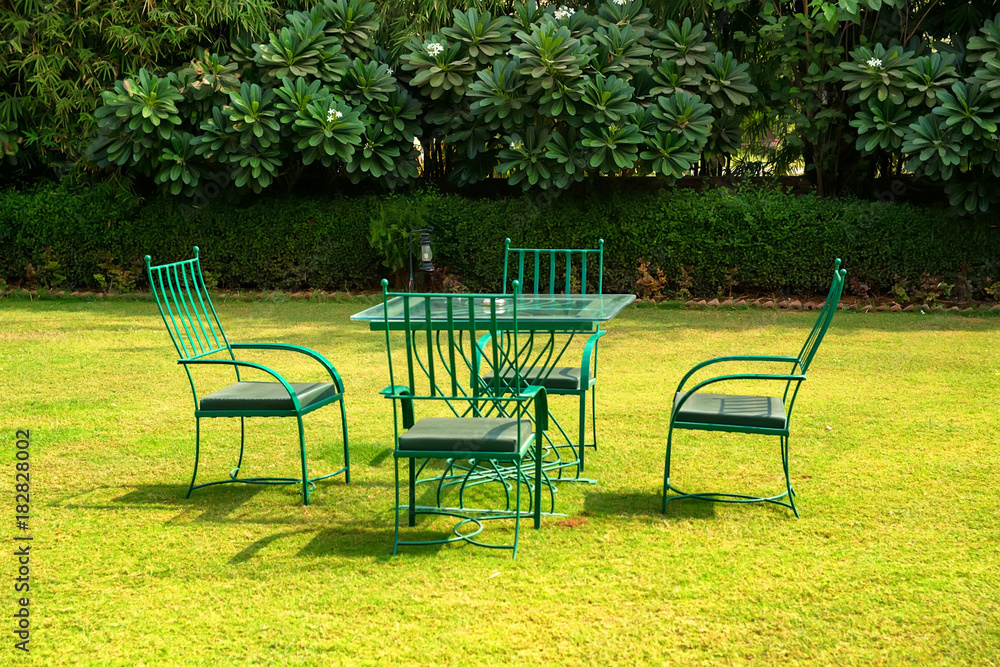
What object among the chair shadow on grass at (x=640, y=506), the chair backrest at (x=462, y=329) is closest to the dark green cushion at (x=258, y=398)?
the chair backrest at (x=462, y=329)

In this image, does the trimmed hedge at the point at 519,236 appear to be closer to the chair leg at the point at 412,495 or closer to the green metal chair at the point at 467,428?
the green metal chair at the point at 467,428

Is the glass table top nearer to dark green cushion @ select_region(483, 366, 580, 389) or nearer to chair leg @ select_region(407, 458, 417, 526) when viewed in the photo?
dark green cushion @ select_region(483, 366, 580, 389)

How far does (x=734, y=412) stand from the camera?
4090 mm

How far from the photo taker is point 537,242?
1134 centimetres

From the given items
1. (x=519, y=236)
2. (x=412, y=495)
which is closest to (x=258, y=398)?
(x=412, y=495)

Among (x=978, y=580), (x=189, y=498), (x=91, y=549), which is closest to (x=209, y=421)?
(x=189, y=498)

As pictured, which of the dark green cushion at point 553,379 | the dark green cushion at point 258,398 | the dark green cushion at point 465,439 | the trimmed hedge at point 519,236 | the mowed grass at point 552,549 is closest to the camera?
the mowed grass at point 552,549

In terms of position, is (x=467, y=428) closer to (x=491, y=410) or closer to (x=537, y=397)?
(x=537, y=397)

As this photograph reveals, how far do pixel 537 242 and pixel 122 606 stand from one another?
8421 mm

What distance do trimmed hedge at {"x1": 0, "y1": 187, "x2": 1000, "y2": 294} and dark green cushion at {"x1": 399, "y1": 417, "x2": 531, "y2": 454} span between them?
25.1 ft

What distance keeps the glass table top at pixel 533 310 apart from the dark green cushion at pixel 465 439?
500mm

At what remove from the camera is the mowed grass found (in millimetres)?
3051

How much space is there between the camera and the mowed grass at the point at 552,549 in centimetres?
305

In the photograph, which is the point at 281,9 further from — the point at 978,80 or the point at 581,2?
the point at 978,80
